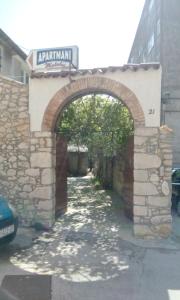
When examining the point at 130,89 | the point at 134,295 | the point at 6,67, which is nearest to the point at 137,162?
the point at 130,89

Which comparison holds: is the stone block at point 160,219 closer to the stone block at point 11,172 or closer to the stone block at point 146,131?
the stone block at point 146,131

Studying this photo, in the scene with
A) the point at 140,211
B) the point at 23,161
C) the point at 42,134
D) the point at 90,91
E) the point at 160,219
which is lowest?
the point at 160,219

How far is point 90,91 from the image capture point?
882 centimetres

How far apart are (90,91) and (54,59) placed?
129 cm

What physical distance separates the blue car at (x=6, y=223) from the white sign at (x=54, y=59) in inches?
155

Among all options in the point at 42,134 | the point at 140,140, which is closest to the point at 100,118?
the point at 42,134

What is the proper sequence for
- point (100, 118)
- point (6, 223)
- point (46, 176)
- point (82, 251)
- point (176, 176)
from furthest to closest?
point (100, 118)
point (176, 176)
point (46, 176)
point (82, 251)
point (6, 223)

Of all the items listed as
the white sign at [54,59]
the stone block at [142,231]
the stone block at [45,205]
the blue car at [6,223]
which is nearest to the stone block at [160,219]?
the stone block at [142,231]

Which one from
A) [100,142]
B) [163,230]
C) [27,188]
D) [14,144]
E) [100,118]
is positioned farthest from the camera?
[100,142]

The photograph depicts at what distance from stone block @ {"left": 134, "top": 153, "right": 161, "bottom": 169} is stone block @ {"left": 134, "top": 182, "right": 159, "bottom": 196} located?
40cm

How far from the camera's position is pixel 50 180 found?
870cm

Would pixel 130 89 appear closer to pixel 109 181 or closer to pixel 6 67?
pixel 6 67

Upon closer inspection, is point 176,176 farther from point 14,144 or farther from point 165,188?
point 14,144

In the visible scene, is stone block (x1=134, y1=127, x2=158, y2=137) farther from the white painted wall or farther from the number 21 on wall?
the number 21 on wall
